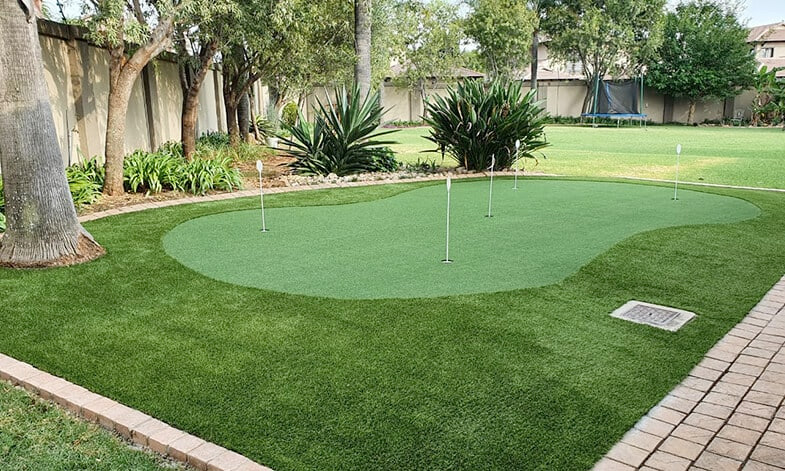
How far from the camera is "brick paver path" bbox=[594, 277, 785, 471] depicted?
2.48 m

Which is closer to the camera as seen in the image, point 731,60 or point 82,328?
point 82,328

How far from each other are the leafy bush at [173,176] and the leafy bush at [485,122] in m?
3.81

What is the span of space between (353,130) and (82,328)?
7.01 metres

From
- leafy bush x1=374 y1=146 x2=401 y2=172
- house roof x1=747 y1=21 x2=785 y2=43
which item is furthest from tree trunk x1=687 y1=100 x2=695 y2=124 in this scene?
leafy bush x1=374 y1=146 x2=401 y2=172

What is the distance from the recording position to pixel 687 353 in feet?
11.4

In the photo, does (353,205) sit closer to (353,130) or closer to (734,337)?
(353,130)

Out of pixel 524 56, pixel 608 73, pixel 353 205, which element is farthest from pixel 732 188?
pixel 608 73

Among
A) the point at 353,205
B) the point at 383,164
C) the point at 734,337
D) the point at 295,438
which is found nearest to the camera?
the point at 295,438

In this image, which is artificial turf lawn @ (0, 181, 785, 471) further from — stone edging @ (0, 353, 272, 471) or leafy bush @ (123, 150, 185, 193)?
leafy bush @ (123, 150, 185, 193)

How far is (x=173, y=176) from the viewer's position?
8852 mm

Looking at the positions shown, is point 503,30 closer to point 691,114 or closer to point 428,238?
point 691,114

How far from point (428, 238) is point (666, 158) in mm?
10987

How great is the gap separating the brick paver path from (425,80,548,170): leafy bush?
753 centimetres

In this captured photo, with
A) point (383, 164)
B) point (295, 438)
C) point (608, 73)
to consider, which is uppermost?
point (608, 73)
